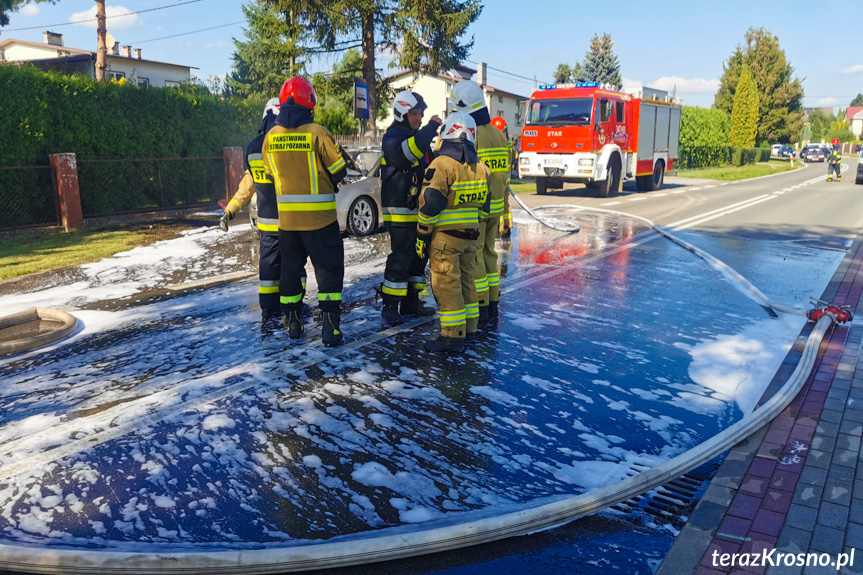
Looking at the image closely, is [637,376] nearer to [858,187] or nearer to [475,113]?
[475,113]

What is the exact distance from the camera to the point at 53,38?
43.7 m

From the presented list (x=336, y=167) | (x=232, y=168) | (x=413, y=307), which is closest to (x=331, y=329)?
(x=413, y=307)

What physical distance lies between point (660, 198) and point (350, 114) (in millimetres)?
16432

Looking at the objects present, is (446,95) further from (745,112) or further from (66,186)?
(66,186)

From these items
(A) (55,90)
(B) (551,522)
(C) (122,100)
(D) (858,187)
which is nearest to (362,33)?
(C) (122,100)

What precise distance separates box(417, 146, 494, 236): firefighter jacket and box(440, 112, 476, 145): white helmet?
0.13 m

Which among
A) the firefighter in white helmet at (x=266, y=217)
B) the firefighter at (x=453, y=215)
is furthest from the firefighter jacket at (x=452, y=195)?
the firefighter in white helmet at (x=266, y=217)

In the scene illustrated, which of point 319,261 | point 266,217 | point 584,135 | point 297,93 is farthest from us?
point 584,135

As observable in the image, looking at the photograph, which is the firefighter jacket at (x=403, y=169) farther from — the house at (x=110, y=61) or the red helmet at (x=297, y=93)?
the house at (x=110, y=61)

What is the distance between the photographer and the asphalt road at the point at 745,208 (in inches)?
493

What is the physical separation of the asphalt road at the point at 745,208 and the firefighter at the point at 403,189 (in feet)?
27.2

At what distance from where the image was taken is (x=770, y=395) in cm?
430

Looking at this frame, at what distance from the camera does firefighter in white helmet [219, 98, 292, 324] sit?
550cm

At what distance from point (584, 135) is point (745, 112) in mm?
42081
